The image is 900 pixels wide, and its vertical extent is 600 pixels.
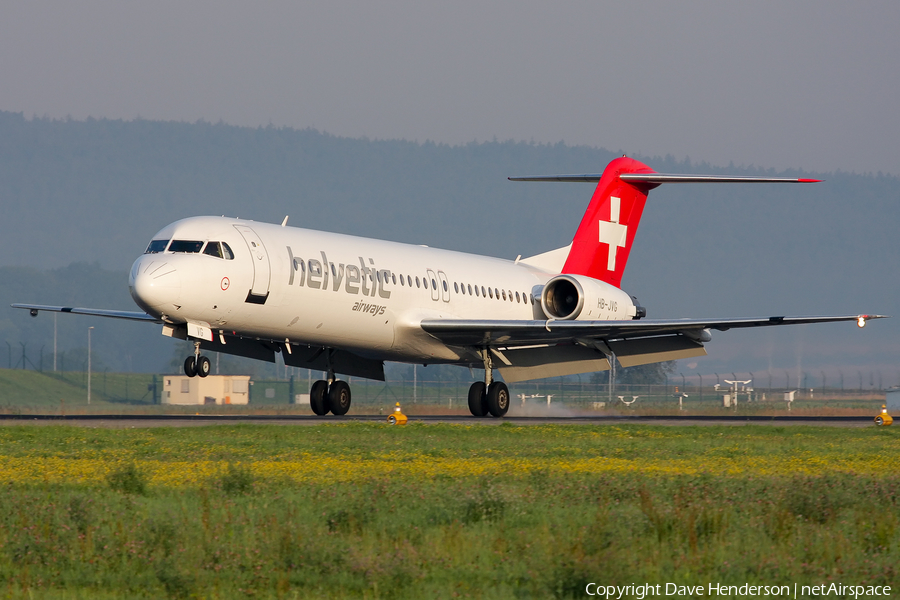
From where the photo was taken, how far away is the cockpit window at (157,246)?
81.6 ft

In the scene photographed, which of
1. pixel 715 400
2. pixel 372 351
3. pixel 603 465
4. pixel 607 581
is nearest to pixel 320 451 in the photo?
pixel 603 465

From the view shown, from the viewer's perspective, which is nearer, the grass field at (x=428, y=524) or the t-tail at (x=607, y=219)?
the grass field at (x=428, y=524)

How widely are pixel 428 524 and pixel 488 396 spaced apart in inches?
816

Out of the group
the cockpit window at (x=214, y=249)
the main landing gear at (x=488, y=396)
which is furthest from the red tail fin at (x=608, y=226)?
the cockpit window at (x=214, y=249)

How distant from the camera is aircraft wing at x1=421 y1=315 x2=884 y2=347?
27922 mm

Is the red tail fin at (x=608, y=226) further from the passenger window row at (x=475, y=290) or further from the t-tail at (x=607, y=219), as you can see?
the passenger window row at (x=475, y=290)

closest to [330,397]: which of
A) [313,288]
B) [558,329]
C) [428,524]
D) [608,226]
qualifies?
[313,288]

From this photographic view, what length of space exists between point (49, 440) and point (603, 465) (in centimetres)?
940

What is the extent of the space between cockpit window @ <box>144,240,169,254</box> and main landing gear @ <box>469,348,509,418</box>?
9.71m

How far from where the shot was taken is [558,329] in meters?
28.5

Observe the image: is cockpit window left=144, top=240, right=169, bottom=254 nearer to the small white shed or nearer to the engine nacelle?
Result: the engine nacelle

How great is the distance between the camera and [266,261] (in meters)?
25.3

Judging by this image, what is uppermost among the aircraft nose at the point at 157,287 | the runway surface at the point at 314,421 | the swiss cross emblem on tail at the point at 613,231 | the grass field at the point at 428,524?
the swiss cross emblem on tail at the point at 613,231

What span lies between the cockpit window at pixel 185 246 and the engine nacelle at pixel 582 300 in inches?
439
